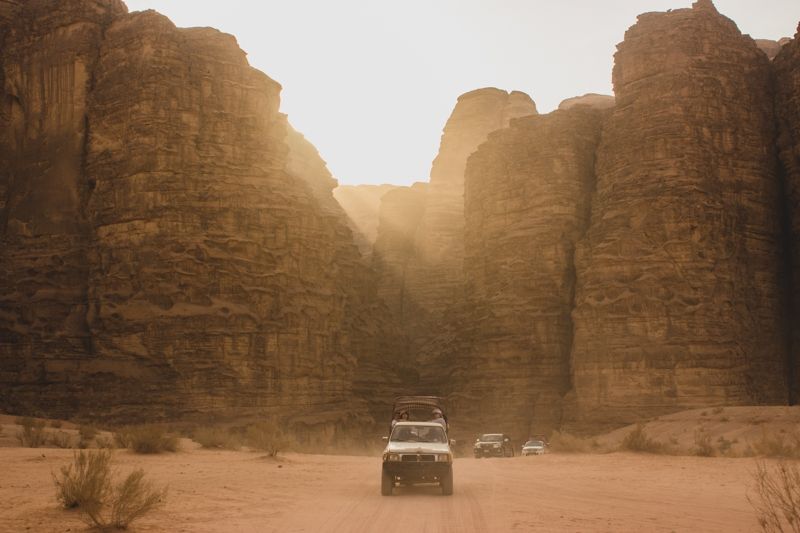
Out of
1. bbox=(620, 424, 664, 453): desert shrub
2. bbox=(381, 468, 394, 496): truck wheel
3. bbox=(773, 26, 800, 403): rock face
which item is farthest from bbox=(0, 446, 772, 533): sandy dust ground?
bbox=(773, 26, 800, 403): rock face

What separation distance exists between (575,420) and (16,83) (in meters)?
34.8

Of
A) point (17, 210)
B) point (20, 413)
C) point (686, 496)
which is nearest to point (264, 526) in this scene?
point (686, 496)

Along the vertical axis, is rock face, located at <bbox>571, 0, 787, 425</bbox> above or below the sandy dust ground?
above

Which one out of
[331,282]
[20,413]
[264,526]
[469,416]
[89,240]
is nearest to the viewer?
[264,526]

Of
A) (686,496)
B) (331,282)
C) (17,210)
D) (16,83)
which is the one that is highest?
(16,83)

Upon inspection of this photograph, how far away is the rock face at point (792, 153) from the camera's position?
4606 cm

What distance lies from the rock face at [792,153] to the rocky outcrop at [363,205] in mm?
59223

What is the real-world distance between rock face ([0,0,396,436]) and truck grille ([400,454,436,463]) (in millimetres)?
24427

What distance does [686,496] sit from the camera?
15.8 m

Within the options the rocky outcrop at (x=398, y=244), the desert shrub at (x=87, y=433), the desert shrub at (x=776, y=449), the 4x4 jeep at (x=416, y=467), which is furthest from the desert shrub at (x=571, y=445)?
the rocky outcrop at (x=398, y=244)

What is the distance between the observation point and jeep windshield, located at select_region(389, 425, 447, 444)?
17.1m

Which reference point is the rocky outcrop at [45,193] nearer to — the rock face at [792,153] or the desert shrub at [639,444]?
the desert shrub at [639,444]

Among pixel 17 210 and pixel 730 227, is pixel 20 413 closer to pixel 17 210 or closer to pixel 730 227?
pixel 17 210

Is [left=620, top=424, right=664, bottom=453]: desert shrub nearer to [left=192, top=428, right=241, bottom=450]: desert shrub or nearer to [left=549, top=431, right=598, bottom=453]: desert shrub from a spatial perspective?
[left=549, top=431, right=598, bottom=453]: desert shrub
